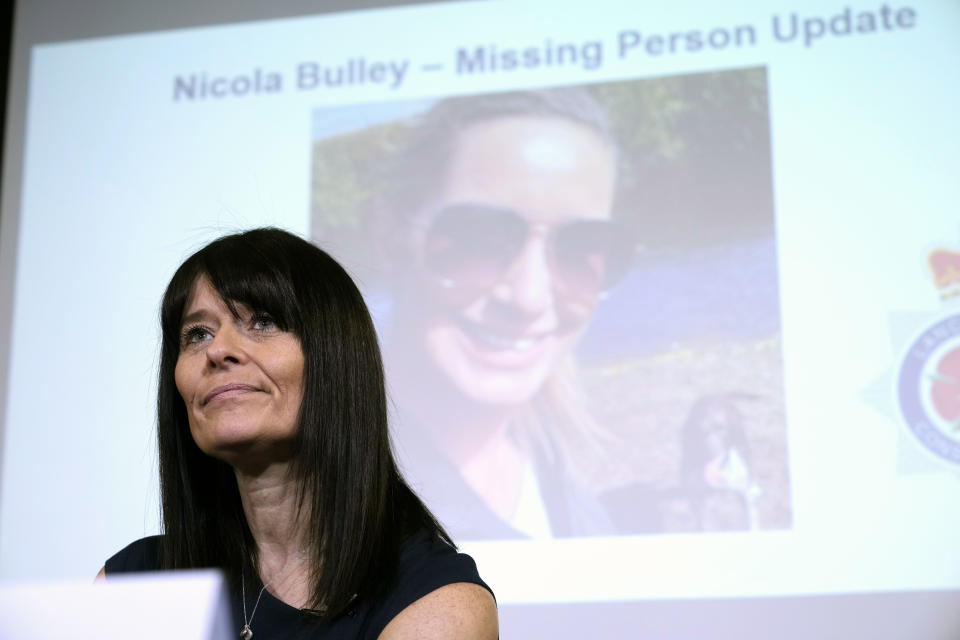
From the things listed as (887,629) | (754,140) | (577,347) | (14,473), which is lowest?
(887,629)

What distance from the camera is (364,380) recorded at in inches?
63.6

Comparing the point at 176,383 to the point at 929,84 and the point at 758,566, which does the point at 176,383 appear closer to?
the point at 758,566

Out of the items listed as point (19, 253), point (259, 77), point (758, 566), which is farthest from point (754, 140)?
point (19, 253)

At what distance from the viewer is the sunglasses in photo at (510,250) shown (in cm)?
296

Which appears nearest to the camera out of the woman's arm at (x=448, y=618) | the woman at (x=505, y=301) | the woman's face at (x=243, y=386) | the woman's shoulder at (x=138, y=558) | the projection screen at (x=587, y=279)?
the woman's arm at (x=448, y=618)

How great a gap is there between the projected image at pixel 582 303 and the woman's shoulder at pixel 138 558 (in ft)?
3.89

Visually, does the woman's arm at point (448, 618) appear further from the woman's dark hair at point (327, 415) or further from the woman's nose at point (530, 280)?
the woman's nose at point (530, 280)

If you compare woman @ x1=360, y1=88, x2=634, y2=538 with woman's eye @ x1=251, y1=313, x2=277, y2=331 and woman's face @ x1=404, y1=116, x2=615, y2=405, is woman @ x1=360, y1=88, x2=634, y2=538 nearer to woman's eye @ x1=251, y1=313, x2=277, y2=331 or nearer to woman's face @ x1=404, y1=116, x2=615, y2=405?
woman's face @ x1=404, y1=116, x2=615, y2=405

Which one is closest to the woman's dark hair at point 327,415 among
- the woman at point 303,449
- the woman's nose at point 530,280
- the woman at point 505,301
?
the woman at point 303,449

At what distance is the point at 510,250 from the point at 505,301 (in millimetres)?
138

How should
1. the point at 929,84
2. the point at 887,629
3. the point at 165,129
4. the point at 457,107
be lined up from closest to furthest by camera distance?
the point at 887,629 → the point at 929,84 → the point at 457,107 → the point at 165,129

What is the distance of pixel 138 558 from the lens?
Answer: 1818 mm

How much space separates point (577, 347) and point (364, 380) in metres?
1.38

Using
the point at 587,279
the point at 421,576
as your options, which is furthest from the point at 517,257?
the point at 421,576
